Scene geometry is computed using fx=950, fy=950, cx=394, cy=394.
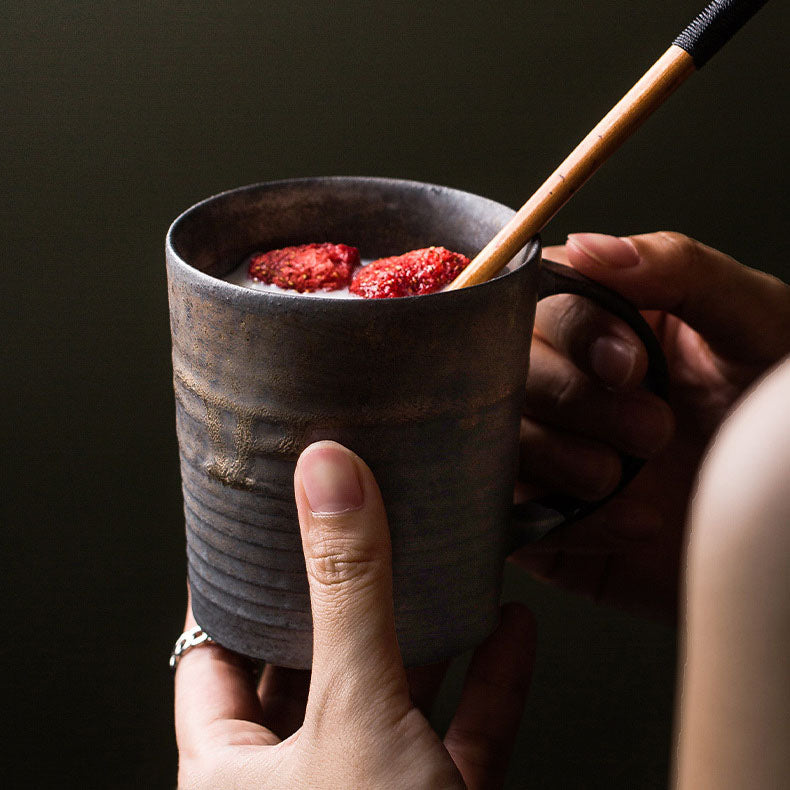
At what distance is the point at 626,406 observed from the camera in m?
0.78

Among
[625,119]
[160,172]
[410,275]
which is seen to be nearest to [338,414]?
[410,275]

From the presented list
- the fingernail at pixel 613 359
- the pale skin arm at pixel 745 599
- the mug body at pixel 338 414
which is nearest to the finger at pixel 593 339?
the fingernail at pixel 613 359

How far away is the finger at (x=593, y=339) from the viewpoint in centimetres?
72

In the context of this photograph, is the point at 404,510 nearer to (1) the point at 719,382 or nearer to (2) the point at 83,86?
(1) the point at 719,382

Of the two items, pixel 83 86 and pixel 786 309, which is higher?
pixel 786 309

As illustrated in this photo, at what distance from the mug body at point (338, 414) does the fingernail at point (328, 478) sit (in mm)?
12

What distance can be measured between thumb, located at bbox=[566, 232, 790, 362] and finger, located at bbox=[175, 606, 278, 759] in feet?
1.33

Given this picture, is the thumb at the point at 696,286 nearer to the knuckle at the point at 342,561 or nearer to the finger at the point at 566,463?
the finger at the point at 566,463

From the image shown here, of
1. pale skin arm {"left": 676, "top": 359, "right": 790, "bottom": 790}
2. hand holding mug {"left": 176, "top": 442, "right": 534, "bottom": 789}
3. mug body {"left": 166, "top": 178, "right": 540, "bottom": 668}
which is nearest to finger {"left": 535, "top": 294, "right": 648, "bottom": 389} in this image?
mug body {"left": 166, "top": 178, "right": 540, "bottom": 668}

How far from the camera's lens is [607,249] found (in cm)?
76

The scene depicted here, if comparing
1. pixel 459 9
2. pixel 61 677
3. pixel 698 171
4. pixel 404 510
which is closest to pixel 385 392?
pixel 404 510

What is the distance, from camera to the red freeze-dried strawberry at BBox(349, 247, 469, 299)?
1.86ft

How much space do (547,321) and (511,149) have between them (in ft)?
1.05

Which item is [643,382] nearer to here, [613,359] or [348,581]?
[613,359]
